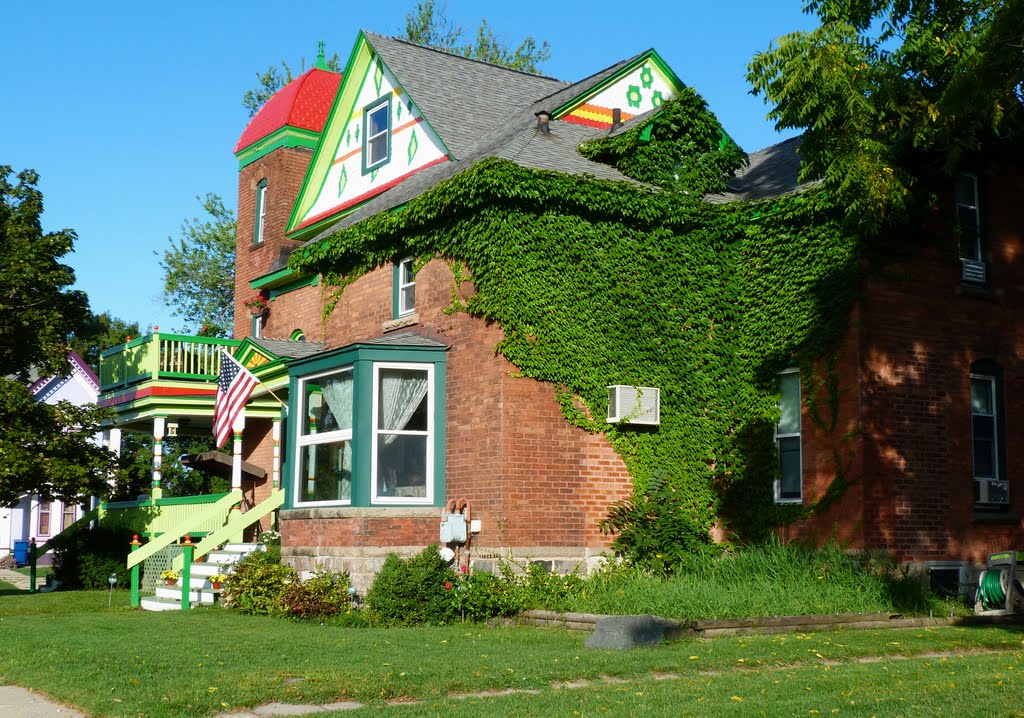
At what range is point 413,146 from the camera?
2064cm

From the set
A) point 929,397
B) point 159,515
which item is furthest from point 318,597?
point 929,397

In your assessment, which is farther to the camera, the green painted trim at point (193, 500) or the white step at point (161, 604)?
the green painted trim at point (193, 500)

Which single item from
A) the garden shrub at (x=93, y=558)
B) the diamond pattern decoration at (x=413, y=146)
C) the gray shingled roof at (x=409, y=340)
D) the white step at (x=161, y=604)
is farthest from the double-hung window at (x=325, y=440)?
the garden shrub at (x=93, y=558)

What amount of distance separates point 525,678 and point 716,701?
1.71 metres

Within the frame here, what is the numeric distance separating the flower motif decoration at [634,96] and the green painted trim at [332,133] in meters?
5.04

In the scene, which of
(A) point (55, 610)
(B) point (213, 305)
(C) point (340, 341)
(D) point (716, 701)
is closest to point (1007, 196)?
(C) point (340, 341)

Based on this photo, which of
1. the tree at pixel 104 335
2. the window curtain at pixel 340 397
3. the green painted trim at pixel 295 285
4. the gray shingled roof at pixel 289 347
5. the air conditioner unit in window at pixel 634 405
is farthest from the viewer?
the tree at pixel 104 335

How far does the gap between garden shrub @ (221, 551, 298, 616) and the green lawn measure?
2.71m

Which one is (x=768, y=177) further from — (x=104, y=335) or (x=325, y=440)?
(x=104, y=335)

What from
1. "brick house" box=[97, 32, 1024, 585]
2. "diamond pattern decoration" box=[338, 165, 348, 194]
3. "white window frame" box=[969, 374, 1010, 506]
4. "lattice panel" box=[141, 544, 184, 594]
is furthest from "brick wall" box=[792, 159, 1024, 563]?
"diamond pattern decoration" box=[338, 165, 348, 194]

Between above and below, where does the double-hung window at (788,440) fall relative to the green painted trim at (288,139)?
below

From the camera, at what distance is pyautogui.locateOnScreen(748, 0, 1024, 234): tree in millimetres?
12953

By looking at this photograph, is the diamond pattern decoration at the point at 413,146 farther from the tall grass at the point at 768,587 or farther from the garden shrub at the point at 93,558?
the garden shrub at the point at 93,558

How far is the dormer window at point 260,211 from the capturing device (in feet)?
87.1
